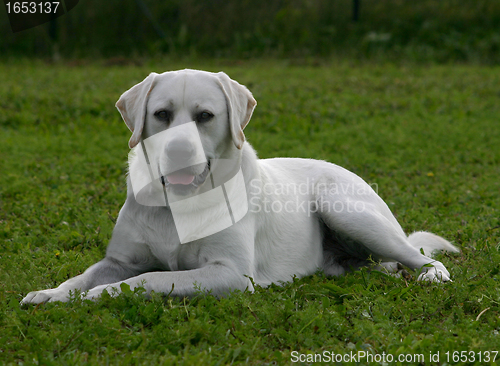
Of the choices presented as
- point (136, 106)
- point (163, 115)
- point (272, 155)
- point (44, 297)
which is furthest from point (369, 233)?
point (272, 155)

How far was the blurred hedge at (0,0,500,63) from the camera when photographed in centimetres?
1598

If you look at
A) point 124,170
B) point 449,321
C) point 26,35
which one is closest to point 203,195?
point 449,321

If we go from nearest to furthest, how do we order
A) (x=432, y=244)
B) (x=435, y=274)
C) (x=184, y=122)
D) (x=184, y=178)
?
(x=184, y=122) < (x=184, y=178) < (x=435, y=274) < (x=432, y=244)

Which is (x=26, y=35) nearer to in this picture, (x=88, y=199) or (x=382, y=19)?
(x=382, y=19)

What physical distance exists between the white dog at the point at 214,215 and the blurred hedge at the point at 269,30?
12.1 m

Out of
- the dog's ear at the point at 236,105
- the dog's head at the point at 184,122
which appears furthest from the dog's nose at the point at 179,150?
the dog's ear at the point at 236,105

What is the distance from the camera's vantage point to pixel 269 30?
55.0 ft

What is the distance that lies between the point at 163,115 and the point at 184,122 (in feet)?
0.55

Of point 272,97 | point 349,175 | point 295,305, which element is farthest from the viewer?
point 272,97

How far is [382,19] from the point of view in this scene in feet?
55.9

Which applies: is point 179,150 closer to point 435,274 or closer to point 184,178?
point 184,178

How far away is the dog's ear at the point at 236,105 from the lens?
368 centimetres

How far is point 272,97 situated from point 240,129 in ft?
24.5

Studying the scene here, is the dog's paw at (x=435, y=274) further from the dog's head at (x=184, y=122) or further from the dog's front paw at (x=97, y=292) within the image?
the dog's front paw at (x=97, y=292)
